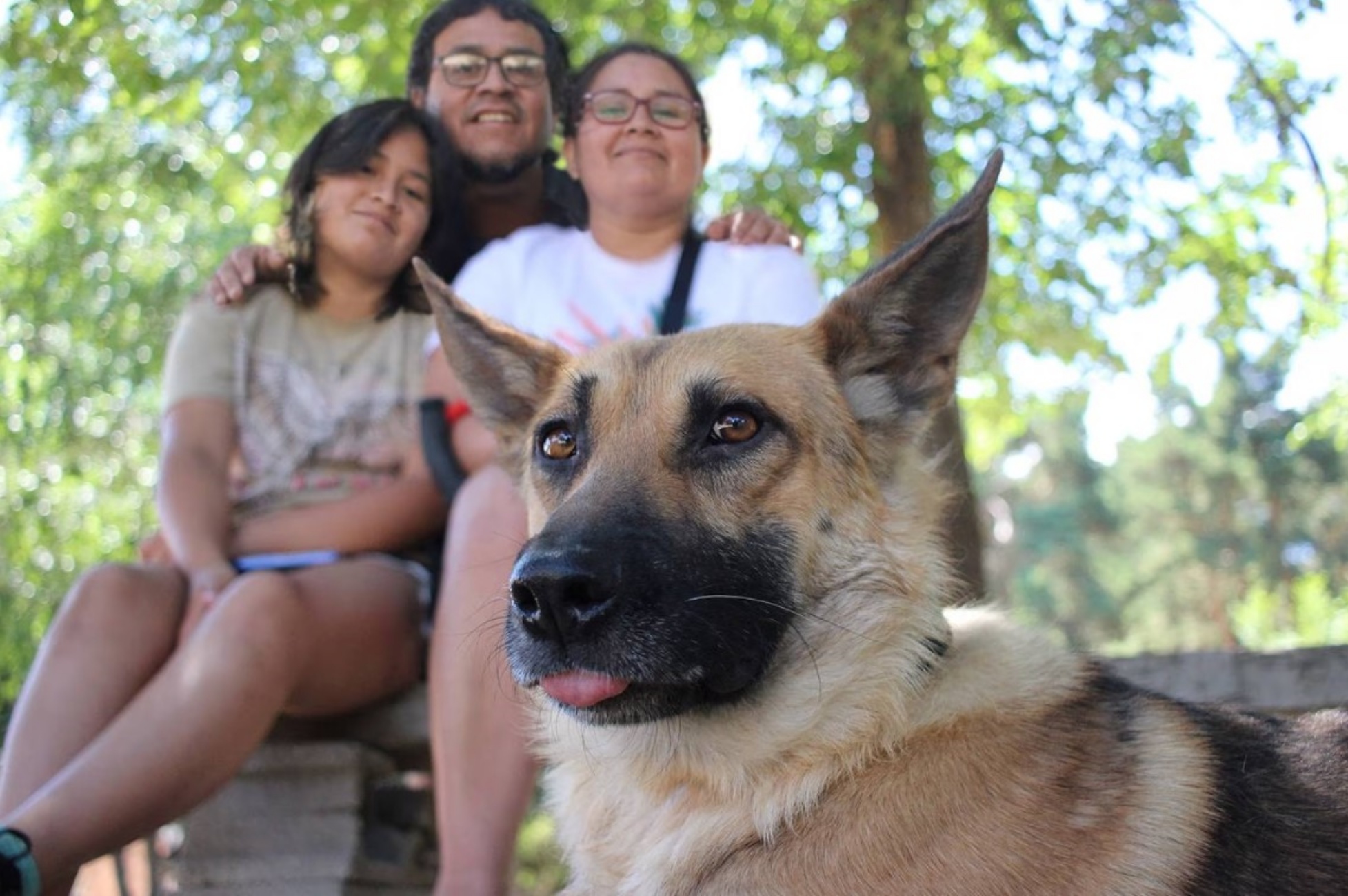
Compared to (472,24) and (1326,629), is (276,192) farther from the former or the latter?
(1326,629)

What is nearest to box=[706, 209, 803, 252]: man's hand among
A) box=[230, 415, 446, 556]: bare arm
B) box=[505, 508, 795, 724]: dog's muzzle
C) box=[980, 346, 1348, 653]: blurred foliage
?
box=[230, 415, 446, 556]: bare arm

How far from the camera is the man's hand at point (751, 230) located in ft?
13.5

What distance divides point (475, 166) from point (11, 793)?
2697 mm

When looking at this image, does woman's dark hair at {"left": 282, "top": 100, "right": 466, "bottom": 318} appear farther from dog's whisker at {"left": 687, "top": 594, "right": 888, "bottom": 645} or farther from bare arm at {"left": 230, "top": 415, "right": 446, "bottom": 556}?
dog's whisker at {"left": 687, "top": 594, "right": 888, "bottom": 645}

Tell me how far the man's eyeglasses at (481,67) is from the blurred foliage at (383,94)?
1899 millimetres

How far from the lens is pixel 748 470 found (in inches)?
107

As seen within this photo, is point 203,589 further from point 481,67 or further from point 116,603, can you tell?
point 481,67

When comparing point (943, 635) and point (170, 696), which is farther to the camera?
point (170, 696)

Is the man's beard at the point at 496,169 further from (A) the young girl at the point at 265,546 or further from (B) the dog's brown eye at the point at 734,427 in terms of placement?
(B) the dog's brown eye at the point at 734,427

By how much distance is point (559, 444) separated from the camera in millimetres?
3020

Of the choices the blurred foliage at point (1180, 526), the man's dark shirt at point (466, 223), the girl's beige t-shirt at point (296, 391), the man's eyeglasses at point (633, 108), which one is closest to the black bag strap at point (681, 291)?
the man's eyeglasses at point (633, 108)

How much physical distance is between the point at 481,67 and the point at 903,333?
2482mm

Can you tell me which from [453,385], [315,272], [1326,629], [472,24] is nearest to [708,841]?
[453,385]

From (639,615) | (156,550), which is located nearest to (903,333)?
(639,615)
